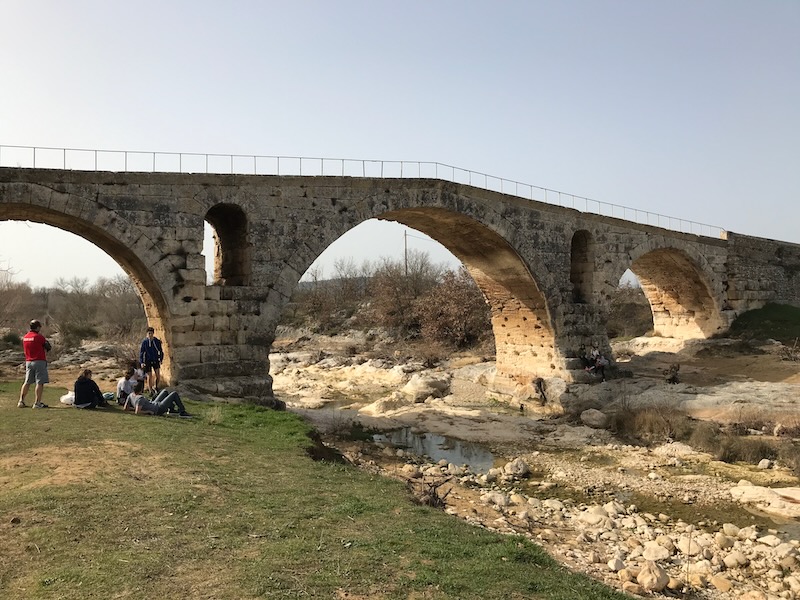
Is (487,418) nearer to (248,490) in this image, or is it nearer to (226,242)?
(226,242)

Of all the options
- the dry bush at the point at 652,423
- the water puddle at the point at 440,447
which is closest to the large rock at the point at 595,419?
the dry bush at the point at 652,423

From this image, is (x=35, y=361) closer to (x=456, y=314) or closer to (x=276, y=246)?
(x=276, y=246)

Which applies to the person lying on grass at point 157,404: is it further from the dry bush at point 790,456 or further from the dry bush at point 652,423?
the dry bush at point 790,456

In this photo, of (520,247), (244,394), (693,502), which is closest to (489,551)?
(693,502)

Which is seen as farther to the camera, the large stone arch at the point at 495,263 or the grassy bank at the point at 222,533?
the large stone arch at the point at 495,263

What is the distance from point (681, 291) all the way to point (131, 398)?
22.5 metres

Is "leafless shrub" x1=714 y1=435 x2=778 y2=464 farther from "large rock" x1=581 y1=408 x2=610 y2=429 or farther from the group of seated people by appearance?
the group of seated people

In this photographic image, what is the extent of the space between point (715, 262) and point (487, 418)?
1424 centimetres

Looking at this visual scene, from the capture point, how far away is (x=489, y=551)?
203 inches

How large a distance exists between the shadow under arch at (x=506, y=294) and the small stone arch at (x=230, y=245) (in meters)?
4.33

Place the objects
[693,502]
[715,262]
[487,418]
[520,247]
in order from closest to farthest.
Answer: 1. [693,502]
2. [487,418]
3. [520,247]
4. [715,262]

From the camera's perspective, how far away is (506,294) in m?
19.1

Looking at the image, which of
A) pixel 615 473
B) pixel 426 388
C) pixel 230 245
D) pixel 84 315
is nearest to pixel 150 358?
pixel 230 245

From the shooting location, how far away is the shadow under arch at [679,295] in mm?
23859
